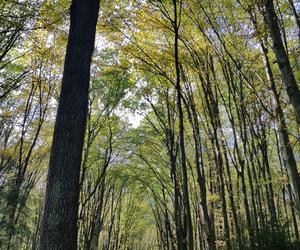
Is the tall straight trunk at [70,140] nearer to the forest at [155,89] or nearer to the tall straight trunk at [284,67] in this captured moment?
the forest at [155,89]

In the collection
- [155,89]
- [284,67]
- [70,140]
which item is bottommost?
[70,140]

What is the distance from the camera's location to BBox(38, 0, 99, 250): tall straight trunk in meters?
2.49

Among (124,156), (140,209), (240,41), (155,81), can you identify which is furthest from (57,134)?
(140,209)

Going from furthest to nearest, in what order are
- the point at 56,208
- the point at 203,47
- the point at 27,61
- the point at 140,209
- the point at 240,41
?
the point at 140,209 → the point at 27,61 → the point at 203,47 → the point at 240,41 → the point at 56,208

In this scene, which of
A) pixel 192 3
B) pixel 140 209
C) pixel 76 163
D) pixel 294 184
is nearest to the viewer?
pixel 76 163

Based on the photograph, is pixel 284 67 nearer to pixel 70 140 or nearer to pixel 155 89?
pixel 70 140

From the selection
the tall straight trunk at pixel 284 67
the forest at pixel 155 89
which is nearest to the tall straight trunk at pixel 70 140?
the forest at pixel 155 89

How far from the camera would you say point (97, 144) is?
13555 millimetres

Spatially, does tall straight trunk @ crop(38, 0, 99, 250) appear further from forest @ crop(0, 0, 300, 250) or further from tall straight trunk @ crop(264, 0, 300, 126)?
tall straight trunk @ crop(264, 0, 300, 126)

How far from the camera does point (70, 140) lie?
2.82 meters

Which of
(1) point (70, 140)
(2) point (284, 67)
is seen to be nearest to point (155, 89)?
(2) point (284, 67)

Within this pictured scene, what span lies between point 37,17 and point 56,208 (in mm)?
5755

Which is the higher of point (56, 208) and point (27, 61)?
point (27, 61)

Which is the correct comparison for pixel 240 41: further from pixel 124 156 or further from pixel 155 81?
pixel 124 156
